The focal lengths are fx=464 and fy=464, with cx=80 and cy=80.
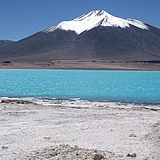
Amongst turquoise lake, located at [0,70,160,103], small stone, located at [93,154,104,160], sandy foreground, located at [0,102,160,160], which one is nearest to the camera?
small stone, located at [93,154,104,160]

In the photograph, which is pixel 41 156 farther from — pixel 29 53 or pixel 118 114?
pixel 29 53

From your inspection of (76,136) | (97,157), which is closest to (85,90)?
(76,136)

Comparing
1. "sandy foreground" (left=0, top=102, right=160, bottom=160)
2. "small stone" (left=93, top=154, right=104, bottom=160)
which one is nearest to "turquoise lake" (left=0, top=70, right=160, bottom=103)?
"sandy foreground" (left=0, top=102, right=160, bottom=160)

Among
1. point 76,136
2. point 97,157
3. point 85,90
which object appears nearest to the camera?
point 97,157

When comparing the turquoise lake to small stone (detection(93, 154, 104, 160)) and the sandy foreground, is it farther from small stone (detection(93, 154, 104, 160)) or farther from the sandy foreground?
small stone (detection(93, 154, 104, 160))

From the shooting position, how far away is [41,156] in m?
10.1

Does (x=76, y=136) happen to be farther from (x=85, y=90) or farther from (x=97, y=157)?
(x=85, y=90)

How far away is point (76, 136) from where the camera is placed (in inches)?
538

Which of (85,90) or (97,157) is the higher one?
(85,90)

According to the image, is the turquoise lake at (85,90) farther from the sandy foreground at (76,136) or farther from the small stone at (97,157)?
the small stone at (97,157)

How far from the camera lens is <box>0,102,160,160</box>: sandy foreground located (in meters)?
10.3

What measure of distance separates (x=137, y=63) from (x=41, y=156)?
124m

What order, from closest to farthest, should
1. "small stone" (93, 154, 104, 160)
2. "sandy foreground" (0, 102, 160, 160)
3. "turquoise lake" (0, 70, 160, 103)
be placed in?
"small stone" (93, 154, 104, 160) < "sandy foreground" (0, 102, 160, 160) < "turquoise lake" (0, 70, 160, 103)

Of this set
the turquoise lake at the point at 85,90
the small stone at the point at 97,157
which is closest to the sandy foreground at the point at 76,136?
the small stone at the point at 97,157
